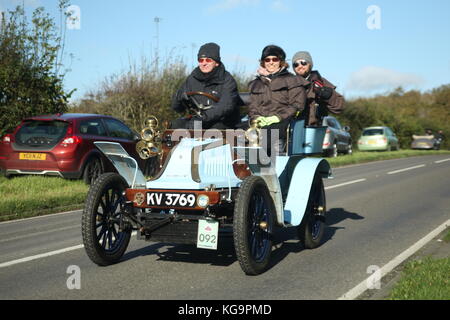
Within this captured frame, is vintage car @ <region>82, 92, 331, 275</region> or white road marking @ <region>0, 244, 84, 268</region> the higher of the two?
vintage car @ <region>82, 92, 331, 275</region>

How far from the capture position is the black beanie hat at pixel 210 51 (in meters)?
6.80

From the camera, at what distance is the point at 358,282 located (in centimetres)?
551

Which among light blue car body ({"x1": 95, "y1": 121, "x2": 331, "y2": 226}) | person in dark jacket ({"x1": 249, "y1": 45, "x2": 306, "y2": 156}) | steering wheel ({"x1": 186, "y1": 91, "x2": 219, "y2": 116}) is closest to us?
light blue car body ({"x1": 95, "y1": 121, "x2": 331, "y2": 226})

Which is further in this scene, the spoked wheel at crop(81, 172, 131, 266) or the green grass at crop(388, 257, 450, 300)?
the spoked wheel at crop(81, 172, 131, 266)

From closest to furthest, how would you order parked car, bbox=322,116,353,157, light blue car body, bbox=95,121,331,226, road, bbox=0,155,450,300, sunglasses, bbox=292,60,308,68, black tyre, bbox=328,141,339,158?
road, bbox=0,155,450,300
light blue car body, bbox=95,121,331,226
sunglasses, bbox=292,60,308,68
parked car, bbox=322,116,353,157
black tyre, bbox=328,141,339,158

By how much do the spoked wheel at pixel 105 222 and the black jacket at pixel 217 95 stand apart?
1345mm

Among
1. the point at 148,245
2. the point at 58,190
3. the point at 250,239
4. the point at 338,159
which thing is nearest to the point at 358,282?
the point at 250,239

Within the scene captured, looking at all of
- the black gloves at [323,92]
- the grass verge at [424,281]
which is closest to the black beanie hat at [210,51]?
the black gloves at [323,92]

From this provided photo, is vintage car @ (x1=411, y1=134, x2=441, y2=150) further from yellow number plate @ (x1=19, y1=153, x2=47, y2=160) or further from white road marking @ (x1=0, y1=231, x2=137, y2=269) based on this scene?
white road marking @ (x1=0, y1=231, x2=137, y2=269)

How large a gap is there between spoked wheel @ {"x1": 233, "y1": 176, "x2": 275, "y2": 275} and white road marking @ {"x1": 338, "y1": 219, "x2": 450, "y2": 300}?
981mm

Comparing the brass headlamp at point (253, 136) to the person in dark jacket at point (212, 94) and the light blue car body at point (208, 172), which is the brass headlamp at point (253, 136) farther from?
the person in dark jacket at point (212, 94)

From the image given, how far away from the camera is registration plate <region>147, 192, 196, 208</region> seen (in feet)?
18.4

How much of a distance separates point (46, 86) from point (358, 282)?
12.4 m

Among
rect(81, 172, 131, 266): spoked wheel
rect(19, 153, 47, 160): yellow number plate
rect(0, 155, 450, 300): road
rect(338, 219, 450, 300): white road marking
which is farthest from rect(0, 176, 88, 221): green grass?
rect(338, 219, 450, 300): white road marking
